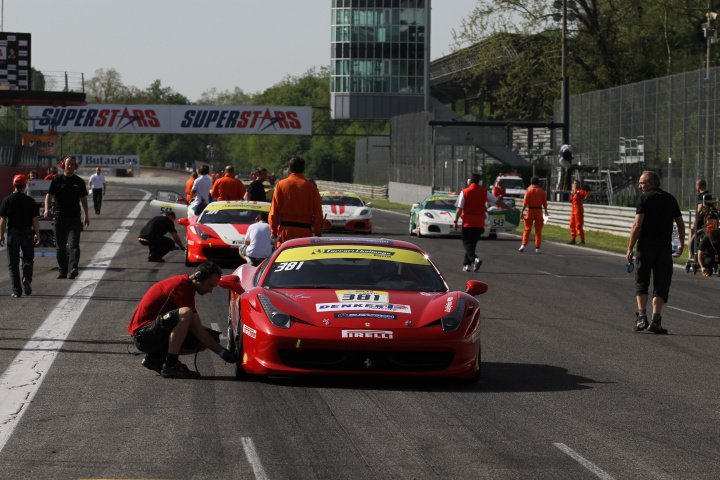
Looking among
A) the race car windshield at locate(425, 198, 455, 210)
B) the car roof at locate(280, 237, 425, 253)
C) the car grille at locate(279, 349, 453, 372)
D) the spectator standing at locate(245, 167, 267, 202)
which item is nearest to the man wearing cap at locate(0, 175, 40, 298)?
the car roof at locate(280, 237, 425, 253)

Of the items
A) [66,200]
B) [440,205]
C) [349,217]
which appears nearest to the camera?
[66,200]

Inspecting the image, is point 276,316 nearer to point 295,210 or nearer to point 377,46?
point 295,210

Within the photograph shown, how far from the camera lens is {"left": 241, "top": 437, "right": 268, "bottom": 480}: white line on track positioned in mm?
6715

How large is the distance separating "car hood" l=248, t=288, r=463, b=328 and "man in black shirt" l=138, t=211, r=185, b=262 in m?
12.0

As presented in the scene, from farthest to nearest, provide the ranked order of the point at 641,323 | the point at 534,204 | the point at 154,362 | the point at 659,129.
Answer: the point at 659,129, the point at 534,204, the point at 641,323, the point at 154,362

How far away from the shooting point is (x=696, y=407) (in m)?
9.23

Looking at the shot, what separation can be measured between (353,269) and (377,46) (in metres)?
113

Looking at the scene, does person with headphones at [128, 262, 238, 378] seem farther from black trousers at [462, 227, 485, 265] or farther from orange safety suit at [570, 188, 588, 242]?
orange safety suit at [570, 188, 588, 242]

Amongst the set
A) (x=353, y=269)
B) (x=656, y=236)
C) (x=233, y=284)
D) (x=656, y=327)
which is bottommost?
(x=656, y=327)

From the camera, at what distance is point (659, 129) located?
1649 inches

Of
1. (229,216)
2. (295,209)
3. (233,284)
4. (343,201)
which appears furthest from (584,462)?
(343,201)

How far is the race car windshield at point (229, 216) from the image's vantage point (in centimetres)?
2238

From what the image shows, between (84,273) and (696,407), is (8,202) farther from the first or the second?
(696,407)

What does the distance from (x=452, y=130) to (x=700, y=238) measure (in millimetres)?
39606
